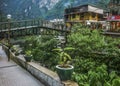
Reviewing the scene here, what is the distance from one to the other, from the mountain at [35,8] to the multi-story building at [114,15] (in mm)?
46510

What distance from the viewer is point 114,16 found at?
30094 millimetres

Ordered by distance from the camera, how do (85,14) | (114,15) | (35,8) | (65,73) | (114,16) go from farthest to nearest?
(35,8)
(85,14)
(114,15)
(114,16)
(65,73)

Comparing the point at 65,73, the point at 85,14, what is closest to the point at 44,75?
the point at 65,73

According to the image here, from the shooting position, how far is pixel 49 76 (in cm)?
726

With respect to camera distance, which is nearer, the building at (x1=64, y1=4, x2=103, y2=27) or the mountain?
the building at (x1=64, y1=4, x2=103, y2=27)

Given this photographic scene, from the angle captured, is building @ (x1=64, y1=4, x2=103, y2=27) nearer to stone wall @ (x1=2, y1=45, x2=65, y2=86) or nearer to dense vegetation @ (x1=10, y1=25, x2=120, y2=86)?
dense vegetation @ (x1=10, y1=25, x2=120, y2=86)

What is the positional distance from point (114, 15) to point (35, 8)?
72573 millimetres

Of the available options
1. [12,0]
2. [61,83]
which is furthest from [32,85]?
[12,0]

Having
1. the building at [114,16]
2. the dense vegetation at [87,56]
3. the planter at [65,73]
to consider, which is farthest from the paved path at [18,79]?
the building at [114,16]

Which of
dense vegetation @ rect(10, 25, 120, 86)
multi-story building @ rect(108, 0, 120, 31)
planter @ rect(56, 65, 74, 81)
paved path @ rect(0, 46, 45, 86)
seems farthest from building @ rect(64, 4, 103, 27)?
planter @ rect(56, 65, 74, 81)

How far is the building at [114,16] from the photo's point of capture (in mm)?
27800

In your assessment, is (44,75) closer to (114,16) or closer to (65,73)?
(65,73)

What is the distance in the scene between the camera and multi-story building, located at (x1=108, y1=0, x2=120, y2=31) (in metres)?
27.9

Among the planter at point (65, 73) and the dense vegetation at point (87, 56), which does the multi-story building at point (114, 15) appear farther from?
the planter at point (65, 73)
